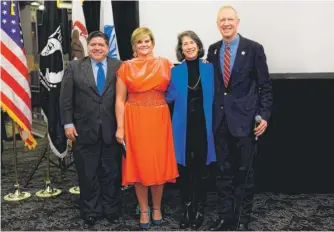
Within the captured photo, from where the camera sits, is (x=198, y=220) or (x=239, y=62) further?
(x=198, y=220)

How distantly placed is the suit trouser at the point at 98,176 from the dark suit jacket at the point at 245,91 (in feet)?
2.95

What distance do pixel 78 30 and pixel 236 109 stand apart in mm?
1842

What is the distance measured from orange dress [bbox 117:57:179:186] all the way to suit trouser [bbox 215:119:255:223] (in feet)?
1.15

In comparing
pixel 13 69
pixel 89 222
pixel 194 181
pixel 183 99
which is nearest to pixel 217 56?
pixel 183 99

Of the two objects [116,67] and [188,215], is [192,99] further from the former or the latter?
[188,215]

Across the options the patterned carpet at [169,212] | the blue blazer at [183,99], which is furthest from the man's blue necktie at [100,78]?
the patterned carpet at [169,212]

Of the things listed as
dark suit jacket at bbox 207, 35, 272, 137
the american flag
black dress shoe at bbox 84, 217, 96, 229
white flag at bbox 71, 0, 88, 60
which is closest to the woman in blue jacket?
dark suit jacket at bbox 207, 35, 272, 137

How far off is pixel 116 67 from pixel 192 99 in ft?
2.04

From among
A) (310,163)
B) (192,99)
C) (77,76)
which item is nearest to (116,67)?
(77,76)

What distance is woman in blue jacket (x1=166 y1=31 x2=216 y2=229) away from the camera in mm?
2846

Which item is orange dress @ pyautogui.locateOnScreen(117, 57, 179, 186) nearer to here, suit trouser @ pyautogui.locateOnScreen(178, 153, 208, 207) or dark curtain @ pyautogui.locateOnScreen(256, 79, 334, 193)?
suit trouser @ pyautogui.locateOnScreen(178, 153, 208, 207)

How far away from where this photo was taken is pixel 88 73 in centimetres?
304

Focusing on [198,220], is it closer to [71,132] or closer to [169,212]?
[169,212]

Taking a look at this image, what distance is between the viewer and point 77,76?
3031 mm
